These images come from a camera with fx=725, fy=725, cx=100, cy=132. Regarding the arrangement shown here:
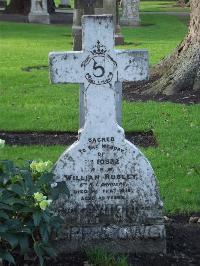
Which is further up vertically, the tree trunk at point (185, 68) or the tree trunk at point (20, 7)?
the tree trunk at point (20, 7)

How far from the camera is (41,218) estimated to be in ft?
14.4

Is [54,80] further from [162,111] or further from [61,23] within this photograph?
[61,23]

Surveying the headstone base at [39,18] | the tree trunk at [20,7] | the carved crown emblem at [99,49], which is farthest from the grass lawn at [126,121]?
the tree trunk at [20,7]

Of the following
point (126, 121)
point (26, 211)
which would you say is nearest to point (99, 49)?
point (26, 211)

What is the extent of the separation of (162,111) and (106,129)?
533 centimetres

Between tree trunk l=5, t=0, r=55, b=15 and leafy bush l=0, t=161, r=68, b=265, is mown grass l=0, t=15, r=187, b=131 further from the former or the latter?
tree trunk l=5, t=0, r=55, b=15

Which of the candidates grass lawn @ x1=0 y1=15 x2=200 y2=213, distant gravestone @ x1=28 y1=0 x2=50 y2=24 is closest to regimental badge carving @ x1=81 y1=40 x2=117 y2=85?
grass lawn @ x1=0 y1=15 x2=200 y2=213

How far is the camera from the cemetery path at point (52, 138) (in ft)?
28.5

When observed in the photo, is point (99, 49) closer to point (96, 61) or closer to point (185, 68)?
point (96, 61)

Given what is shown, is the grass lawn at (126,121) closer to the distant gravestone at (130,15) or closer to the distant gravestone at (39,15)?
the distant gravestone at (130,15)

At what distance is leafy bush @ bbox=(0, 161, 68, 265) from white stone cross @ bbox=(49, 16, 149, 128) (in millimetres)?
748

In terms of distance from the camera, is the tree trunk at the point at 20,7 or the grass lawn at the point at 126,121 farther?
the tree trunk at the point at 20,7

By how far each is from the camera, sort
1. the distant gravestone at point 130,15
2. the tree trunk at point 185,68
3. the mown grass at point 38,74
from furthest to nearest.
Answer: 1. the distant gravestone at point 130,15
2. the tree trunk at point 185,68
3. the mown grass at point 38,74

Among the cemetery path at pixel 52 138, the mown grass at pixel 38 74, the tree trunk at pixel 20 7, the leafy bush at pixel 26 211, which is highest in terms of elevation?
the tree trunk at pixel 20 7
